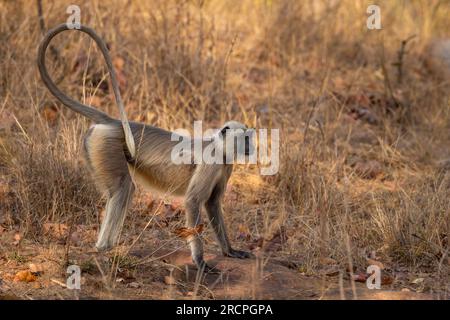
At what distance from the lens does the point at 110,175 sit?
4.78 m

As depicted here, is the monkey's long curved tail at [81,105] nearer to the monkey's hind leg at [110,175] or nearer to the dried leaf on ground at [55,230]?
the monkey's hind leg at [110,175]

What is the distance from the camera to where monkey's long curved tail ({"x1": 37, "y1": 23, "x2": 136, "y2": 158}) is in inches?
179

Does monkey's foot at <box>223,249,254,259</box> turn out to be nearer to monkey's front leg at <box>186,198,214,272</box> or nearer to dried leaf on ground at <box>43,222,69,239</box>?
monkey's front leg at <box>186,198,214,272</box>

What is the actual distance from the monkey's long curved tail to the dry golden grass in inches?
25.4

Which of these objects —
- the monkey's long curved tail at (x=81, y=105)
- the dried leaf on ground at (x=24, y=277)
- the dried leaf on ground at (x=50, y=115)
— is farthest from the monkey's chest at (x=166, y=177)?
the dried leaf on ground at (x=50, y=115)

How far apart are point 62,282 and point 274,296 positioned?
1196mm

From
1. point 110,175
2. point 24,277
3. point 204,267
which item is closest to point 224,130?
point 110,175

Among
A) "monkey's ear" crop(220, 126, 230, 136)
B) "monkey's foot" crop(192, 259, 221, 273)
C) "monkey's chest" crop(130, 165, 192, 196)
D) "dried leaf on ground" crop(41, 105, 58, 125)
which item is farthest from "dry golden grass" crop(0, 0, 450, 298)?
"monkey's ear" crop(220, 126, 230, 136)

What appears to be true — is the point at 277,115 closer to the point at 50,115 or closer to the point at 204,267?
the point at 50,115

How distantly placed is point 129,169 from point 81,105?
523mm

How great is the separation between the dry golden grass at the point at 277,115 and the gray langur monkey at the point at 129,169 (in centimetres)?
21

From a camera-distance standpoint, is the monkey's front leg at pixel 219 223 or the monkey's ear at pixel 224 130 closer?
the monkey's ear at pixel 224 130

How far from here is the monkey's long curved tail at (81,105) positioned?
455 cm
